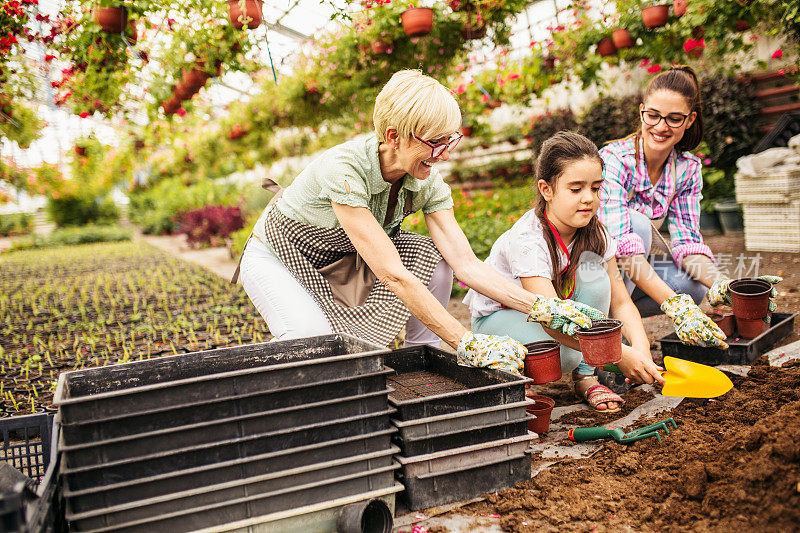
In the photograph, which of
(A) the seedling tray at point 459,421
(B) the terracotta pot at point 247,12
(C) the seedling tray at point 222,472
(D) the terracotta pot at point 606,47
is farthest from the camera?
(D) the terracotta pot at point 606,47

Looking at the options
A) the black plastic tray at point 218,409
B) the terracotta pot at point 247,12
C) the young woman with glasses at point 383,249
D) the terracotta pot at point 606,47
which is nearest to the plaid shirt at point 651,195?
the young woman with glasses at point 383,249

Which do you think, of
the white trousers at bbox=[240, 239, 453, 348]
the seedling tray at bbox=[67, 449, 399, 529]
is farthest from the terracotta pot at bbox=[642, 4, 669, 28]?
the seedling tray at bbox=[67, 449, 399, 529]

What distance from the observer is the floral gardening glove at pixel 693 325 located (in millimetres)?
2408

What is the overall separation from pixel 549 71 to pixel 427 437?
539 centimetres

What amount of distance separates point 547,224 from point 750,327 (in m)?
1.08

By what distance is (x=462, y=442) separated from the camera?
1.72 meters

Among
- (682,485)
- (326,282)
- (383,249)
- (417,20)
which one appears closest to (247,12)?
(417,20)

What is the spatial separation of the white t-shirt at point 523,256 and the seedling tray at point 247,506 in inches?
41.1

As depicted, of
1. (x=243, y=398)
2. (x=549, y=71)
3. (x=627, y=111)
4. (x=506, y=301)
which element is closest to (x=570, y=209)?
(x=506, y=301)

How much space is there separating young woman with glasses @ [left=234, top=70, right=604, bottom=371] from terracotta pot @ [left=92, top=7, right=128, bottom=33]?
2.31 meters

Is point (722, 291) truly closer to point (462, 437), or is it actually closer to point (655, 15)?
point (462, 437)

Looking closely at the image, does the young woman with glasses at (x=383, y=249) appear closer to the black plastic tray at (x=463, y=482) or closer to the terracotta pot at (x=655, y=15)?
the black plastic tray at (x=463, y=482)

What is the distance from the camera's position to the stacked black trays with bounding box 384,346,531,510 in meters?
1.67

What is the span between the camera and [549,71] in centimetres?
622
